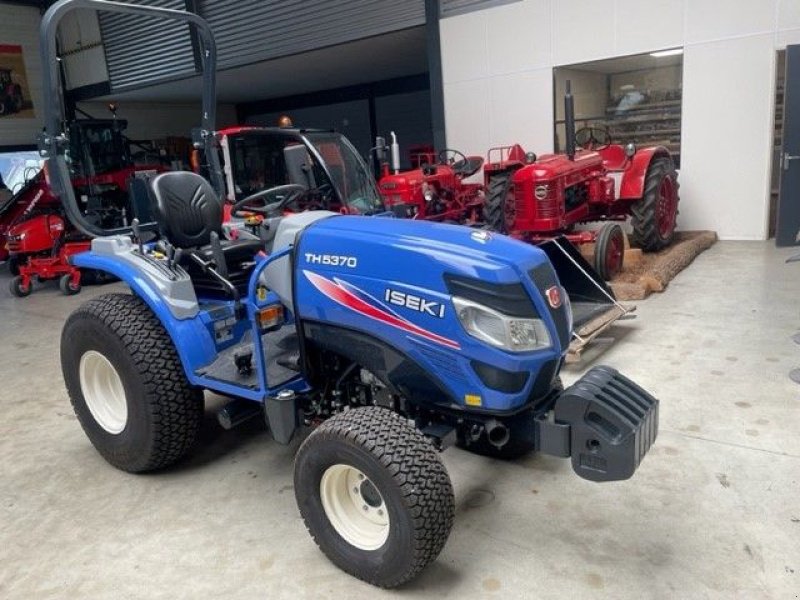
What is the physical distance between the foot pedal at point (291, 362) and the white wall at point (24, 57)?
11.8 meters

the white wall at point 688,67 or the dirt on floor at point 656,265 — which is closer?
the dirt on floor at point 656,265

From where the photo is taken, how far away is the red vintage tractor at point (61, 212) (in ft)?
22.3

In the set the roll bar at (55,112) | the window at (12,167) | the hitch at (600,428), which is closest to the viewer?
the hitch at (600,428)

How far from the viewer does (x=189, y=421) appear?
7.94 feet

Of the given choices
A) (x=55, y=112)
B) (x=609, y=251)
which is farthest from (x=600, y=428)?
(x=609, y=251)

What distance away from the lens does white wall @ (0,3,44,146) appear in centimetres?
1163

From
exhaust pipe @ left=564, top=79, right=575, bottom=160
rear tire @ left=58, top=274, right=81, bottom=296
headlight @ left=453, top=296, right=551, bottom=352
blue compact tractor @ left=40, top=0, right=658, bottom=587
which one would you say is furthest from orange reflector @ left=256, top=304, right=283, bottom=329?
rear tire @ left=58, top=274, right=81, bottom=296

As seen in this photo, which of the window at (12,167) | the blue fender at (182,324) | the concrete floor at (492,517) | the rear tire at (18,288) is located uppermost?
the window at (12,167)

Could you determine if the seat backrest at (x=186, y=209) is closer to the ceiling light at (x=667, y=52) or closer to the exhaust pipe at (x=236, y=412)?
the exhaust pipe at (x=236, y=412)

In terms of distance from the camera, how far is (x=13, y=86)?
38.4ft

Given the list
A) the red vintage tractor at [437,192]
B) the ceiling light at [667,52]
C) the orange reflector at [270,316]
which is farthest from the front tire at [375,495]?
the ceiling light at [667,52]

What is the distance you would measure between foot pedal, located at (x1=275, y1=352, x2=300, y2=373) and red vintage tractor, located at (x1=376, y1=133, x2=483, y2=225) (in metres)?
3.79

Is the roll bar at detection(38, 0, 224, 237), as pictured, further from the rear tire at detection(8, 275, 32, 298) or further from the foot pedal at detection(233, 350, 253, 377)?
the rear tire at detection(8, 275, 32, 298)

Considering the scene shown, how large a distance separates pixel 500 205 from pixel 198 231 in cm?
339
